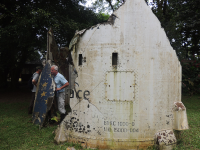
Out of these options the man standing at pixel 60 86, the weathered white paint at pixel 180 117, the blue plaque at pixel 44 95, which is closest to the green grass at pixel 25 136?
the blue plaque at pixel 44 95

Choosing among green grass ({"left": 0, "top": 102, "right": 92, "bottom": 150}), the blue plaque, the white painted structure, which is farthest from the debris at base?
the blue plaque

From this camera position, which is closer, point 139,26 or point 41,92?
point 139,26

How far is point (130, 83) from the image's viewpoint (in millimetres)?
3781

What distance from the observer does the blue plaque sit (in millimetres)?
5039

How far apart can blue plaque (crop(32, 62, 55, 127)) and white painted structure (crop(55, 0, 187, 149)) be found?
1563mm

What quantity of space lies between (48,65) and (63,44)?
7.27 m

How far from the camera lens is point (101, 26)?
3.93 m

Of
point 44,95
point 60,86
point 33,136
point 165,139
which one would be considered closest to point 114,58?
point 60,86

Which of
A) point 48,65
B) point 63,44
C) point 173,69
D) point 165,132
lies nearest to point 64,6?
point 63,44

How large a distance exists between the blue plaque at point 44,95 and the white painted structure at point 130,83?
156 centimetres

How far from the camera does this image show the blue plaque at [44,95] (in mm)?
5039

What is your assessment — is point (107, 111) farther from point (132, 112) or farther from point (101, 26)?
point (101, 26)

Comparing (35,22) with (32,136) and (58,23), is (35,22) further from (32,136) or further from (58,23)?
(32,136)

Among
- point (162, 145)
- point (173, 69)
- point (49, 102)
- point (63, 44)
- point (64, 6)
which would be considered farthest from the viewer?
point (63, 44)
